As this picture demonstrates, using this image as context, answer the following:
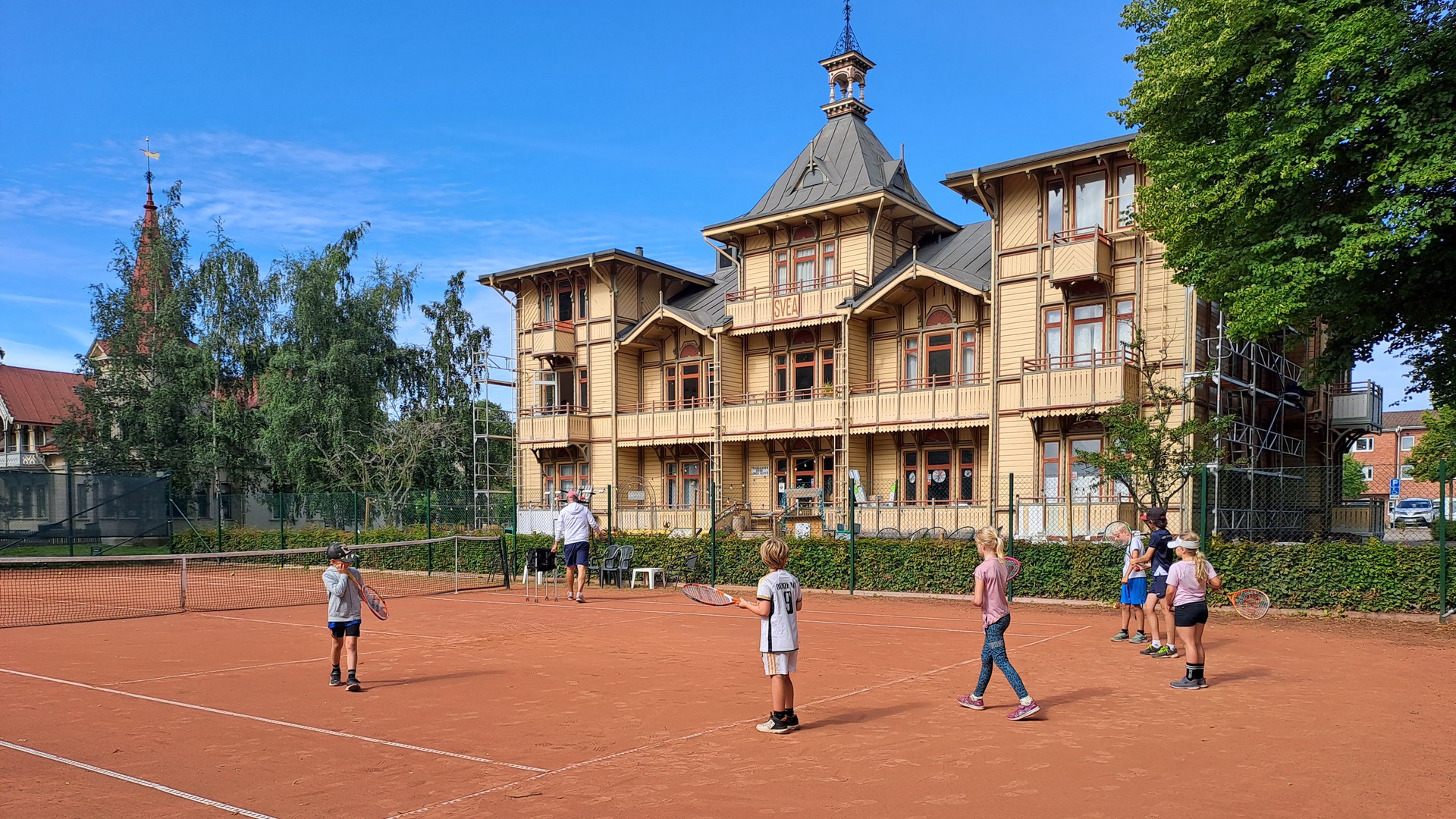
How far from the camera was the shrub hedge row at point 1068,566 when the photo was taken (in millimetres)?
16188

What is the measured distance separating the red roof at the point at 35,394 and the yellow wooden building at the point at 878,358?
37.6 m

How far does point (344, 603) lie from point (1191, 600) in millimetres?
8293

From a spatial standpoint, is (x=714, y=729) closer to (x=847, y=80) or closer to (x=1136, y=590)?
(x=1136, y=590)

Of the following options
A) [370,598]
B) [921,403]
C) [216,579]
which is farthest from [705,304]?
[370,598]

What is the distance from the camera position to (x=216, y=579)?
28516mm

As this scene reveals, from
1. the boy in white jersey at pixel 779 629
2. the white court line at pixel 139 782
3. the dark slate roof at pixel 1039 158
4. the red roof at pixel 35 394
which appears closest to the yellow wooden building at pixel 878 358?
the dark slate roof at pixel 1039 158

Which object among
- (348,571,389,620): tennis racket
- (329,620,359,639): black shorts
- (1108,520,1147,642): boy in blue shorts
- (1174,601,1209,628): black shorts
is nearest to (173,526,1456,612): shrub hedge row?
(1108,520,1147,642): boy in blue shorts

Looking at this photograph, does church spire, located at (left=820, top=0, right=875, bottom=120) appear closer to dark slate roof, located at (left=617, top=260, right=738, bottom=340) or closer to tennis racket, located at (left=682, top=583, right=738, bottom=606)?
dark slate roof, located at (left=617, top=260, right=738, bottom=340)

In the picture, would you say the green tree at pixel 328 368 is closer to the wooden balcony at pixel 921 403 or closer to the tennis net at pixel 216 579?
the tennis net at pixel 216 579

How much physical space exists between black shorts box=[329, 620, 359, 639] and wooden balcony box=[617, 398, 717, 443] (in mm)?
23853

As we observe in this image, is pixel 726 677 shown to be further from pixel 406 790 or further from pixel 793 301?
pixel 793 301

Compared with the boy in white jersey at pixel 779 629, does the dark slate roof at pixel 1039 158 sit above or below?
above

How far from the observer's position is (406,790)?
6.61m

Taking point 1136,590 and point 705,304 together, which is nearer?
point 1136,590
